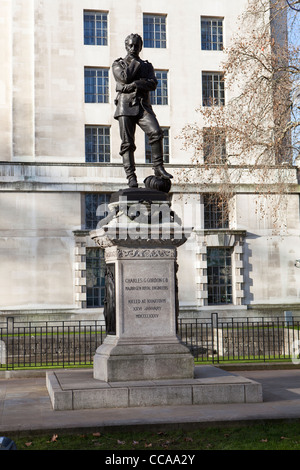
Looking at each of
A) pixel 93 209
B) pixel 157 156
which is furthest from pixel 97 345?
pixel 157 156

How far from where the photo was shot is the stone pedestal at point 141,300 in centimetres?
1200

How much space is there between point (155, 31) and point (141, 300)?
26.8 meters

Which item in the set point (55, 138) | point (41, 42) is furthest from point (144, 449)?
point (41, 42)

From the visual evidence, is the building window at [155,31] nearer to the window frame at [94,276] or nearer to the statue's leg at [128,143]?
the window frame at [94,276]

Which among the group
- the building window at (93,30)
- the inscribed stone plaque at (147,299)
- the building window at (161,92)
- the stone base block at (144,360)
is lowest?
the stone base block at (144,360)

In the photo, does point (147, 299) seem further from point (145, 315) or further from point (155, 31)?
point (155, 31)

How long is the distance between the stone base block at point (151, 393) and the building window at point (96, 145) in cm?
2378

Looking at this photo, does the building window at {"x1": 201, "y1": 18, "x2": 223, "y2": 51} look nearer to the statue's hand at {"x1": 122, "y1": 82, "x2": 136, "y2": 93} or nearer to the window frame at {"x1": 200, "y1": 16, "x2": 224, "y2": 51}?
the window frame at {"x1": 200, "y1": 16, "x2": 224, "y2": 51}

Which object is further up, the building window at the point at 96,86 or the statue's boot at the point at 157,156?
the building window at the point at 96,86

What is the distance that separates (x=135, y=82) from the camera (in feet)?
43.3

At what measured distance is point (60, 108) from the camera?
34.5 m

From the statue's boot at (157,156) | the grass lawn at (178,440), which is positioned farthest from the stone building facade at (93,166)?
the grass lawn at (178,440)

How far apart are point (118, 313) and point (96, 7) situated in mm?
26823

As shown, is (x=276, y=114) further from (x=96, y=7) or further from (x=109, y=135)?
(x=96, y=7)
